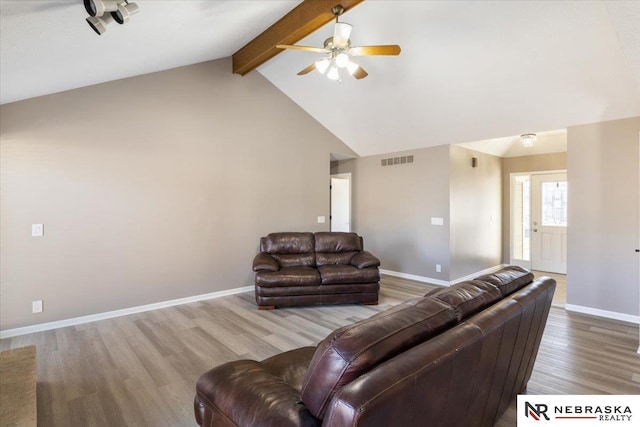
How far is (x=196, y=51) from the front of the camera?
3.96m

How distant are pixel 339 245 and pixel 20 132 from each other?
420 cm

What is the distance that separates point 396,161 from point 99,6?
5117mm

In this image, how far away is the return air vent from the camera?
5.88m

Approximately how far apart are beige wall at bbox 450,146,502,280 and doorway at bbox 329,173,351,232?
241 centimetres

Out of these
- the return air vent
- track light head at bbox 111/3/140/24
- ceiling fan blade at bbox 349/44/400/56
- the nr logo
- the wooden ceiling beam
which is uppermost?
the wooden ceiling beam

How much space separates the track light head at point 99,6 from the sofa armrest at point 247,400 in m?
2.20

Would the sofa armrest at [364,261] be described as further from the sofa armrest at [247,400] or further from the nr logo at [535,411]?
the sofa armrest at [247,400]

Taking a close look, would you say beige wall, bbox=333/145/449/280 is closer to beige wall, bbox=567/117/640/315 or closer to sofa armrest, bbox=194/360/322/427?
beige wall, bbox=567/117/640/315

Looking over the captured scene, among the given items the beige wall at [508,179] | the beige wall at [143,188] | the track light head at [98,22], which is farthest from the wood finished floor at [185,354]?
the beige wall at [508,179]

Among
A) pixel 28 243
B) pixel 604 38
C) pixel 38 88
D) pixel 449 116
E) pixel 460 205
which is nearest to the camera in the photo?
pixel 604 38

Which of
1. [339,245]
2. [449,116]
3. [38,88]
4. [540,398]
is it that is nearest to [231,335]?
[339,245]

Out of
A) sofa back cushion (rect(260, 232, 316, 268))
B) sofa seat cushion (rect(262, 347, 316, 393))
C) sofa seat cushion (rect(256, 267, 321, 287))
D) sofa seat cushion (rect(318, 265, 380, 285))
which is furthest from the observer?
sofa back cushion (rect(260, 232, 316, 268))

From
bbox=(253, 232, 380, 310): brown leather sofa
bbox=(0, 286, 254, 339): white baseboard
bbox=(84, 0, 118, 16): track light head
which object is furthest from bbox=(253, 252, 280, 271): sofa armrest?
bbox=(84, 0, 118, 16): track light head

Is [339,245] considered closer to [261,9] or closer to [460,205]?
[460,205]
